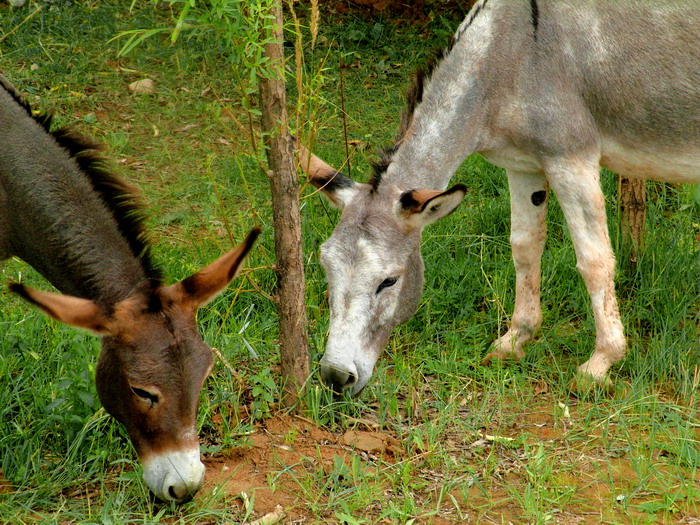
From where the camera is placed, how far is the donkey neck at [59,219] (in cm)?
350

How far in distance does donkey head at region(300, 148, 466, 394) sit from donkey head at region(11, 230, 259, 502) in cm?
94

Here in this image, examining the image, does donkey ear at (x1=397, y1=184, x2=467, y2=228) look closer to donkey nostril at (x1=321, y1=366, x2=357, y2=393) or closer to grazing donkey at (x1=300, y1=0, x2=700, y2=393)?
grazing donkey at (x1=300, y1=0, x2=700, y2=393)

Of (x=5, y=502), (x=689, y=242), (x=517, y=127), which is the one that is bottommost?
(x=689, y=242)

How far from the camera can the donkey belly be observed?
467cm

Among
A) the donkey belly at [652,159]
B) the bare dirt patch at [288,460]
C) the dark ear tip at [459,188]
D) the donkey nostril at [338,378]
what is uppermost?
the dark ear tip at [459,188]

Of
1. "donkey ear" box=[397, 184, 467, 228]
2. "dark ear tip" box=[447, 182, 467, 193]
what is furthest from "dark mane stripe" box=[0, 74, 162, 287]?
"dark ear tip" box=[447, 182, 467, 193]

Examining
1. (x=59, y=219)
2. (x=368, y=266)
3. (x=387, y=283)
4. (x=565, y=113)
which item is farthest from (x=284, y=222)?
(x=565, y=113)

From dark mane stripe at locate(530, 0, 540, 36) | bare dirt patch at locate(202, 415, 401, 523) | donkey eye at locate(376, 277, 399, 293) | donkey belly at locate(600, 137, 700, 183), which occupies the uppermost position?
dark mane stripe at locate(530, 0, 540, 36)

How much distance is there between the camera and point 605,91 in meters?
4.56

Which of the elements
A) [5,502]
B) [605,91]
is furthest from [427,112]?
[5,502]

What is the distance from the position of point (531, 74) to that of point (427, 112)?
60 cm

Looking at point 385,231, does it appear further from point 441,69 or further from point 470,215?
point 470,215

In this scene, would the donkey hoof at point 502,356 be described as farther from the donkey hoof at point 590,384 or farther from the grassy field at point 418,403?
the donkey hoof at point 590,384

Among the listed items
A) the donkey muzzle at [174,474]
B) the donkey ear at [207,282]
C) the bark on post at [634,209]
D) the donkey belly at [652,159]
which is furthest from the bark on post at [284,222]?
the bark on post at [634,209]
